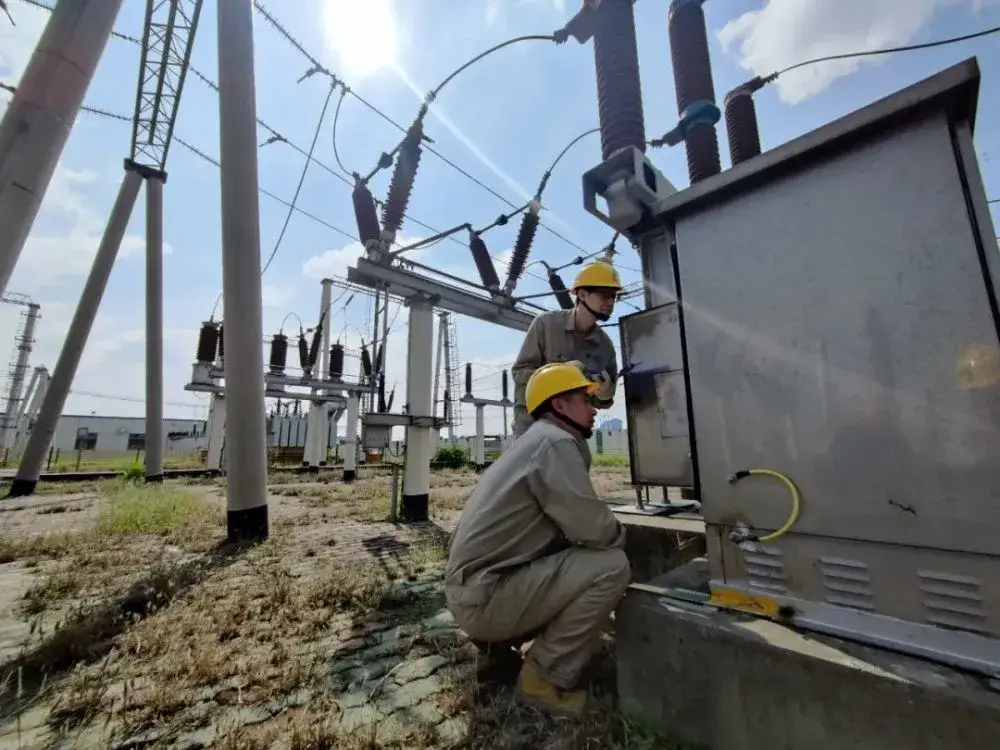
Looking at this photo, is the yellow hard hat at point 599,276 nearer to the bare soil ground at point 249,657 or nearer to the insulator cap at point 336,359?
the bare soil ground at point 249,657

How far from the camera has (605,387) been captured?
10.6 feet

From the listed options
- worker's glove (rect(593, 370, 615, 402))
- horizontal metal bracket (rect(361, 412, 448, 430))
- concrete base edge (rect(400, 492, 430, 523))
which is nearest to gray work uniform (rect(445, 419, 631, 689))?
worker's glove (rect(593, 370, 615, 402))

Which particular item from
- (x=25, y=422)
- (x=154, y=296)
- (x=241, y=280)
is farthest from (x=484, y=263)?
(x=25, y=422)

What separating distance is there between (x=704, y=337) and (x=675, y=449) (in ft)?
2.51

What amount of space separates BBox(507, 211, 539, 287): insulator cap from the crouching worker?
543 cm

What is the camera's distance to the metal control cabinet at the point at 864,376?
1.44 meters

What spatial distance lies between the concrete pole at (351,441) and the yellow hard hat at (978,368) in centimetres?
1456

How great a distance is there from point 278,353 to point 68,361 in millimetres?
5308

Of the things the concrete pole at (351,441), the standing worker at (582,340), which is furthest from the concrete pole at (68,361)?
the standing worker at (582,340)

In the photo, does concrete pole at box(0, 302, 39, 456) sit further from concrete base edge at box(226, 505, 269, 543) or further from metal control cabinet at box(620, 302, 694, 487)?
metal control cabinet at box(620, 302, 694, 487)

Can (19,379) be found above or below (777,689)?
above

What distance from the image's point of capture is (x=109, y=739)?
5.73 ft

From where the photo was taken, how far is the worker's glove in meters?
3.20

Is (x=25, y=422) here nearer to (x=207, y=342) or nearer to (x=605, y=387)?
(x=207, y=342)
